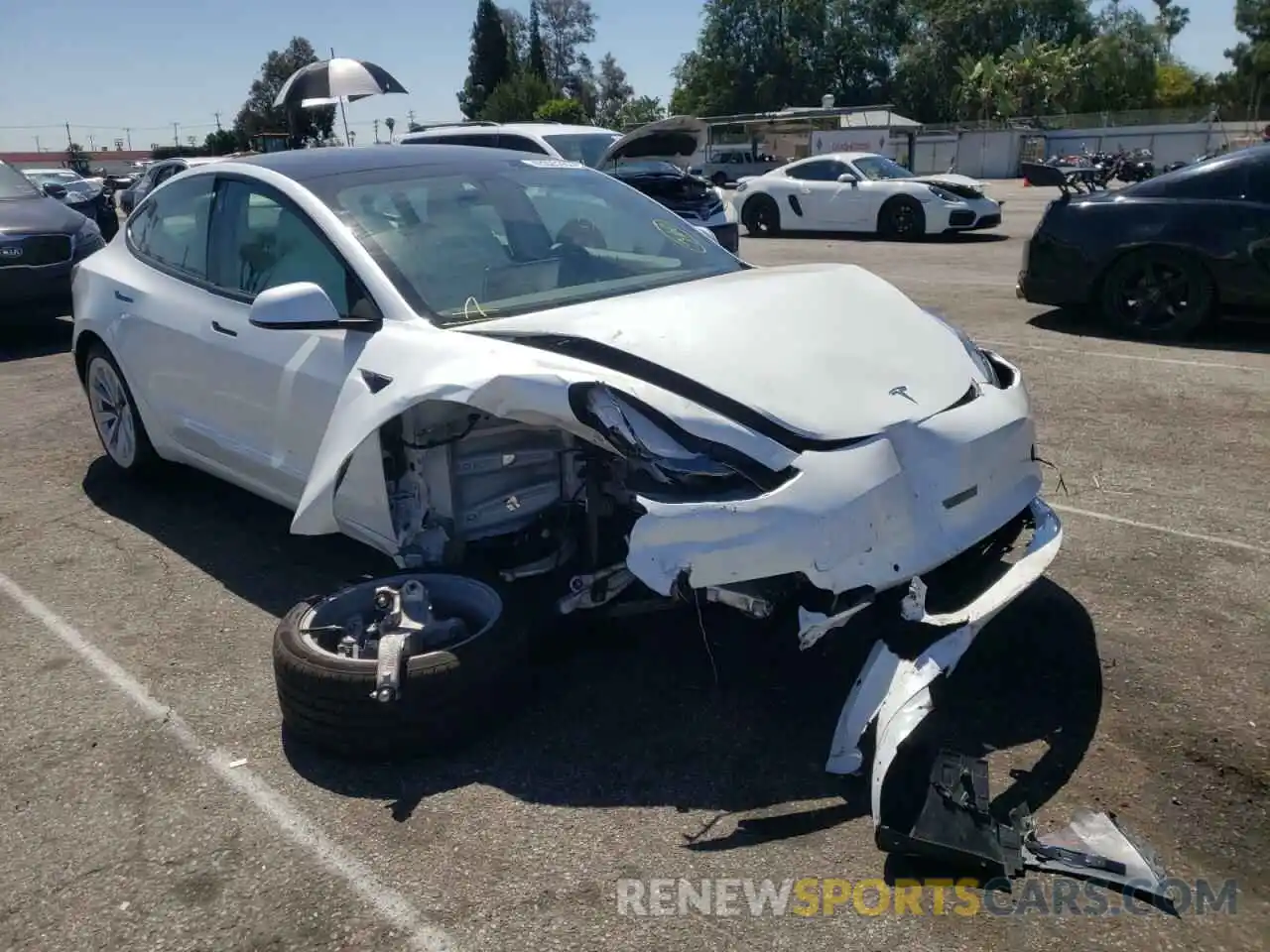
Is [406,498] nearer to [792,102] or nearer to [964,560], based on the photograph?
[964,560]

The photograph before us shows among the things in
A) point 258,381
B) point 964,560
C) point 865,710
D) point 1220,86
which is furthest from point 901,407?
point 1220,86

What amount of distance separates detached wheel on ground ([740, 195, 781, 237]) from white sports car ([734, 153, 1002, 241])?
0.06 ft

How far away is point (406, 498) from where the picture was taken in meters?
3.56

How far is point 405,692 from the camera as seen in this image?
9.84 ft

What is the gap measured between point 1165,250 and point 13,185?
10912mm

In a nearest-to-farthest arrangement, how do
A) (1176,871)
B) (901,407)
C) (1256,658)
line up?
Result: (1176,871), (901,407), (1256,658)

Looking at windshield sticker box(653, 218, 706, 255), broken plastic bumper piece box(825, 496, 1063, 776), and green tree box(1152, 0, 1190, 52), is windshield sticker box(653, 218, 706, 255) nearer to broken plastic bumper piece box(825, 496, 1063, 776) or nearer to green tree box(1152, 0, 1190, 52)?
broken plastic bumper piece box(825, 496, 1063, 776)

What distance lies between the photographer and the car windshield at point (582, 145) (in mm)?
12938

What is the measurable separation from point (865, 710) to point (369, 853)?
4.36 feet

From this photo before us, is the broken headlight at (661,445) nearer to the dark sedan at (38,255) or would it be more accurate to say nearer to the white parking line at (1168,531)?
the white parking line at (1168,531)

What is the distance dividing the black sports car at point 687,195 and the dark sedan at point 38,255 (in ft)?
18.2

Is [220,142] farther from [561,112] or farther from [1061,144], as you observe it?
[1061,144]

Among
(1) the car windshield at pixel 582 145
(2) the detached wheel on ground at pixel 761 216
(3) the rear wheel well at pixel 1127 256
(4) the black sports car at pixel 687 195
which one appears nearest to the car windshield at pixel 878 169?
(2) the detached wheel on ground at pixel 761 216

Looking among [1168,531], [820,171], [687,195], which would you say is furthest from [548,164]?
[820,171]
